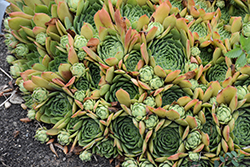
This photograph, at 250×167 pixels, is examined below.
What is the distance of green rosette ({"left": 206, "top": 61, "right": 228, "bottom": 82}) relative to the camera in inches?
69.1

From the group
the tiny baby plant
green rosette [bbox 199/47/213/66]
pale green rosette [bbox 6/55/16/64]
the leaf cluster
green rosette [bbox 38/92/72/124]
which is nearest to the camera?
the tiny baby plant

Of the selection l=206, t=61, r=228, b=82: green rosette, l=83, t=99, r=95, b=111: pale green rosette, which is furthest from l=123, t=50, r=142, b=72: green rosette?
l=206, t=61, r=228, b=82: green rosette

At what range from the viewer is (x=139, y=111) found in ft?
5.03

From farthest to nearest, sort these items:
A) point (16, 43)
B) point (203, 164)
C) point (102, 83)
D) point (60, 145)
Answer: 1. point (16, 43)
2. point (60, 145)
3. point (102, 83)
4. point (203, 164)

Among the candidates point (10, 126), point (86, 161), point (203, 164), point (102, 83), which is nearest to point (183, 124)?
point (203, 164)

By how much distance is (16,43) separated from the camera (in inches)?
78.8

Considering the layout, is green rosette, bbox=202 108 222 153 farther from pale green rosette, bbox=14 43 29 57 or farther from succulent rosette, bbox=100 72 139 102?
pale green rosette, bbox=14 43 29 57

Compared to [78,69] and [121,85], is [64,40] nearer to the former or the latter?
[78,69]

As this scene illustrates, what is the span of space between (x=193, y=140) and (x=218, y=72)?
0.62 m

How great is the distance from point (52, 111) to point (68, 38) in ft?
1.90

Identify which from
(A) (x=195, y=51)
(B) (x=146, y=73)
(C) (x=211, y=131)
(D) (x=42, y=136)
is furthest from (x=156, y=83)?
(D) (x=42, y=136)

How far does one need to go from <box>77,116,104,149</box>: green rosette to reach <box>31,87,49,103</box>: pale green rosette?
0.34 m

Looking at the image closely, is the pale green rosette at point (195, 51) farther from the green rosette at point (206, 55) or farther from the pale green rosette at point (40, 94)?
the pale green rosette at point (40, 94)

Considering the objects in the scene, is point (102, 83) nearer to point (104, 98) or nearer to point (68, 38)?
point (104, 98)
